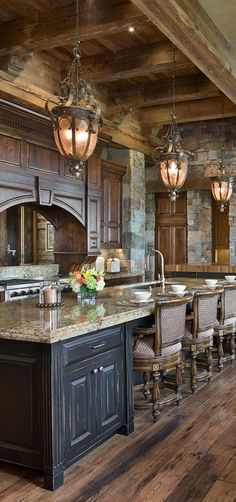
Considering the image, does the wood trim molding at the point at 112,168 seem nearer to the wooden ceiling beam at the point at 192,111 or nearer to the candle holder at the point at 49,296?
the wooden ceiling beam at the point at 192,111

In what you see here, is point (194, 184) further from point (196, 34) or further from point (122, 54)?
point (196, 34)

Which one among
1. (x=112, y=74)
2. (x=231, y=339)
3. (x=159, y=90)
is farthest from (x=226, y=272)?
(x=112, y=74)

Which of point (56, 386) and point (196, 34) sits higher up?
point (196, 34)

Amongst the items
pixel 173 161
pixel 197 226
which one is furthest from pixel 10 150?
pixel 197 226

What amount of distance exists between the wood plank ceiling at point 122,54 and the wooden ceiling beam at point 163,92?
0.01 meters

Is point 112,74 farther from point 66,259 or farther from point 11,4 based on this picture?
point 66,259

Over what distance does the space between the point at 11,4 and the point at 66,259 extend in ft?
12.6

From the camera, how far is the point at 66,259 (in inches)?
297

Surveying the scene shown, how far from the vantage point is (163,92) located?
720 centimetres

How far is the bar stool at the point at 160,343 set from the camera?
11.8ft

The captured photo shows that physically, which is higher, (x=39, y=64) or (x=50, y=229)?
(x=39, y=64)

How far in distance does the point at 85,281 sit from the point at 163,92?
4374 mm

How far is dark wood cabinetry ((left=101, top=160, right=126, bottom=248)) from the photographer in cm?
795

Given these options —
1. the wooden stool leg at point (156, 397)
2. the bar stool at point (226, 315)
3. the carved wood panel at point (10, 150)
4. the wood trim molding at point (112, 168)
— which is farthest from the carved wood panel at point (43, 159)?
the wooden stool leg at point (156, 397)
